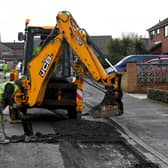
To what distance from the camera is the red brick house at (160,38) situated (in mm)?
48291

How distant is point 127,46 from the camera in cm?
5559

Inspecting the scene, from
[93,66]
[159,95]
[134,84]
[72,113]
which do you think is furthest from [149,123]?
[134,84]

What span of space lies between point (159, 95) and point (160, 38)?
34.9m

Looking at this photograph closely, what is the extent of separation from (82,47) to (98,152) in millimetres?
3119

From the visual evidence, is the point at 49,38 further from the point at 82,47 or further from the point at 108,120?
the point at 108,120

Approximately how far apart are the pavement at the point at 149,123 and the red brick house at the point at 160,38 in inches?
1276

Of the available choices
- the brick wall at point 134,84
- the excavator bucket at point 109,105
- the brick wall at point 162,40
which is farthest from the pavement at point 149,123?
the brick wall at point 162,40

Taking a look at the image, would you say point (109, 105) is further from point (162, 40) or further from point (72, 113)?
point (162, 40)

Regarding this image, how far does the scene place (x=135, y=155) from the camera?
25.7ft

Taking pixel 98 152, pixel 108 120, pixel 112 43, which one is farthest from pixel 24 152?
pixel 112 43

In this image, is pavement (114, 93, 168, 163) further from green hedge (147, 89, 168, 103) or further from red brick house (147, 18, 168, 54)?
red brick house (147, 18, 168, 54)

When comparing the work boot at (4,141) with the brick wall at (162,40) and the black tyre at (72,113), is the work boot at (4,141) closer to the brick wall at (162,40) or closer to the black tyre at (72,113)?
the black tyre at (72,113)

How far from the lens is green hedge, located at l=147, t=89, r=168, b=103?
55.4ft

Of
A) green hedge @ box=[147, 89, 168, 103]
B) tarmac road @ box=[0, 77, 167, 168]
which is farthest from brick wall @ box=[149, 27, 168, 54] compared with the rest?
tarmac road @ box=[0, 77, 167, 168]
